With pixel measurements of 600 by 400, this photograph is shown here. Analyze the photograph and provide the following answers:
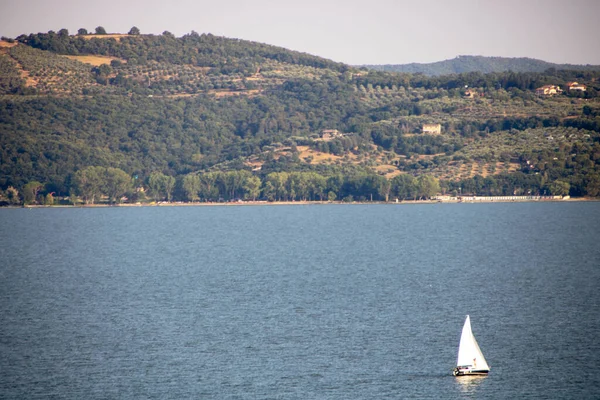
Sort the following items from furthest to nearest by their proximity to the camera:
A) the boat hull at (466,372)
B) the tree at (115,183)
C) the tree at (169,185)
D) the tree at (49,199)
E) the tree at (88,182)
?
the tree at (169,185) → the tree at (115,183) → the tree at (49,199) → the tree at (88,182) → the boat hull at (466,372)

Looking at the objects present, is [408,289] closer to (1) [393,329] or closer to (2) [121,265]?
(1) [393,329]

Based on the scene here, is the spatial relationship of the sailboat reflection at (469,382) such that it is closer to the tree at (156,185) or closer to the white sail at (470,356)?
the white sail at (470,356)

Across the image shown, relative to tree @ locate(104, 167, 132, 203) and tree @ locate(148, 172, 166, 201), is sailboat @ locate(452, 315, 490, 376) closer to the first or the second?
tree @ locate(104, 167, 132, 203)

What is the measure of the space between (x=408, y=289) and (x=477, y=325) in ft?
43.5

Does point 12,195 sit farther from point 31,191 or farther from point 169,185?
point 169,185

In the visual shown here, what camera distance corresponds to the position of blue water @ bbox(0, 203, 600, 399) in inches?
1361

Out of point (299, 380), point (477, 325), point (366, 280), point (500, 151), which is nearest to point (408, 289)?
point (366, 280)

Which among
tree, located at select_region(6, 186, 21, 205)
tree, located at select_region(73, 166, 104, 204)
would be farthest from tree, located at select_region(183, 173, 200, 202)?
tree, located at select_region(6, 186, 21, 205)

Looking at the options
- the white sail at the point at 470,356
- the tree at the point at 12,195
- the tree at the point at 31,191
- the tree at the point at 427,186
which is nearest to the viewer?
the white sail at the point at 470,356

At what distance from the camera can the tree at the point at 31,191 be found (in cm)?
18000

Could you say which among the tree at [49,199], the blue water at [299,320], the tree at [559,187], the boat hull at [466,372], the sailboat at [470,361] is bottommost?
the tree at [49,199]

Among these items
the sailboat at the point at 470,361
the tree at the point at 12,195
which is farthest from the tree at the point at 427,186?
the sailboat at the point at 470,361

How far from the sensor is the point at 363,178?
180 metres

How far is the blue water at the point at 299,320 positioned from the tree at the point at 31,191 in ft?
299
